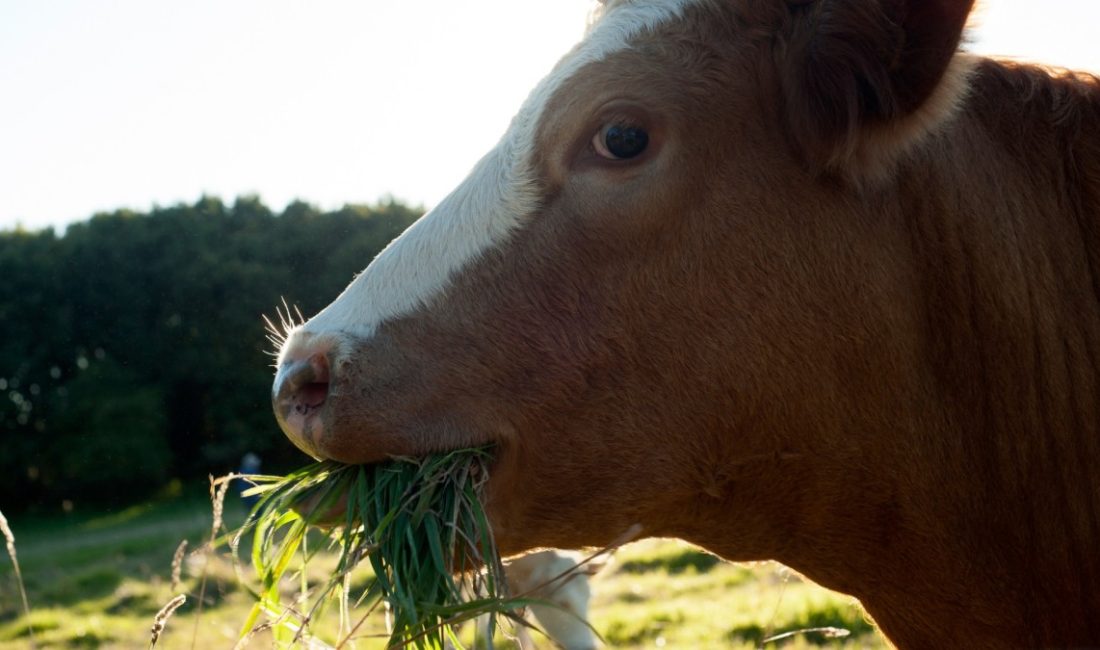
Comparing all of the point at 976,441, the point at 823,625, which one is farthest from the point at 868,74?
the point at 823,625

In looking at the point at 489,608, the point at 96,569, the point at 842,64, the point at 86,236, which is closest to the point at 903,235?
the point at 842,64

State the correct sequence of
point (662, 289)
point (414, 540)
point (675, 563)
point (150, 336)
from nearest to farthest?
point (414, 540) < point (662, 289) < point (675, 563) < point (150, 336)

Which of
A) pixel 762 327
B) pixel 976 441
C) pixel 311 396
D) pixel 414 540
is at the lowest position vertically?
pixel 976 441

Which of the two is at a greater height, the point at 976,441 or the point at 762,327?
the point at 762,327

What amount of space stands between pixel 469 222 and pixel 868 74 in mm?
1075

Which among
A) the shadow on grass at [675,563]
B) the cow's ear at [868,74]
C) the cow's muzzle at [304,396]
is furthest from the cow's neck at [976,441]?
the shadow on grass at [675,563]

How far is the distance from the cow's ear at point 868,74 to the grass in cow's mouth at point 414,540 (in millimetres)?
1179

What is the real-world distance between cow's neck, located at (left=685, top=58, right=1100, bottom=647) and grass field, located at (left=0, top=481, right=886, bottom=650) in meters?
0.70

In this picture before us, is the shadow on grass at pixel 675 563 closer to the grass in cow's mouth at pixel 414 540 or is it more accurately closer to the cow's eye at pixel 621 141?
the grass in cow's mouth at pixel 414 540

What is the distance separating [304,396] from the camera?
2770 mm

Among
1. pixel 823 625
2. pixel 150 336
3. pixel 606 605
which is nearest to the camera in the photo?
pixel 823 625

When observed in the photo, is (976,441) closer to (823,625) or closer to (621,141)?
(621,141)

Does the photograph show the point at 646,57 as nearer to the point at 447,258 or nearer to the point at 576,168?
the point at 576,168

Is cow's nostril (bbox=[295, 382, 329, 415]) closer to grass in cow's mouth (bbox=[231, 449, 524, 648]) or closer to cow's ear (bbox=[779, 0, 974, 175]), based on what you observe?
grass in cow's mouth (bbox=[231, 449, 524, 648])
